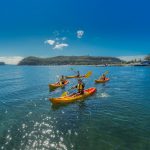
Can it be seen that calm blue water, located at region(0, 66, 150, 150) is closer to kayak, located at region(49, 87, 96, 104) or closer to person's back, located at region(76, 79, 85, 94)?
kayak, located at region(49, 87, 96, 104)

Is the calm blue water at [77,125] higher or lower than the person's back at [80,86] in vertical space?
lower

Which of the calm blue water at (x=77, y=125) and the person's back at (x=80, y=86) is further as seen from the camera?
the person's back at (x=80, y=86)

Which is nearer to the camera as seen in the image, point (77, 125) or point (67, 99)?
point (77, 125)

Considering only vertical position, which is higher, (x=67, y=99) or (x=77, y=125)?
(x=67, y=99)

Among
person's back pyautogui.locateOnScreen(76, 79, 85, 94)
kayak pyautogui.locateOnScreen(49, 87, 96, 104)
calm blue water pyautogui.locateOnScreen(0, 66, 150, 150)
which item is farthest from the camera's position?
person's back pyautogui.locateOnScreen(76, 79, 85, 94)

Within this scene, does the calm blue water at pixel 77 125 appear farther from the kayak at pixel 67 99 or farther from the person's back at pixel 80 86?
the person's back at pixel 80 86

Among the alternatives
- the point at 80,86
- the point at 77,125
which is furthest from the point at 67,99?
the point at 77,125

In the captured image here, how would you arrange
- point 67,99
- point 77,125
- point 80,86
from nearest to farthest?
point 77,125
point 67,99
point 80,86

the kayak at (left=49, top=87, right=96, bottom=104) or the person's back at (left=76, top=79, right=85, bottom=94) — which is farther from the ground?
the person's back at (left=76, top=79, right=85, bottom=94)

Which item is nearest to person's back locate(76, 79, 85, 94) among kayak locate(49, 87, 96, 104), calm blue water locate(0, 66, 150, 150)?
kayak locate(49, 87, 96, 104)

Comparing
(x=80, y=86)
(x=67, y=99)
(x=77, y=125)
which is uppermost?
(x=80, y=86)

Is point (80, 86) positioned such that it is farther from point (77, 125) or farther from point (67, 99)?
point (77, 125)

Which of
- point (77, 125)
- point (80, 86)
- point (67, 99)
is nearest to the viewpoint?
point (77, 125)

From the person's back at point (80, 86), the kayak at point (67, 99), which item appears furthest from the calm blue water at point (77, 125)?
the person's back at point (80, 86)
